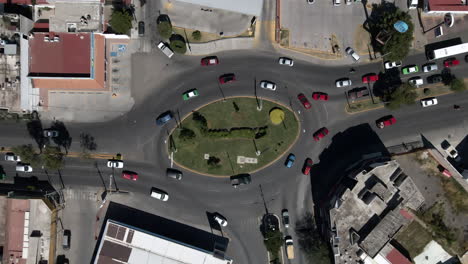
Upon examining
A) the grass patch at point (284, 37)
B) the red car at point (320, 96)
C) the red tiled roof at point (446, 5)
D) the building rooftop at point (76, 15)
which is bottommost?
the red car at point (320, 96)

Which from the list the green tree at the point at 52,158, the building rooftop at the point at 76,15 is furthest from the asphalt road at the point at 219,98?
the building rooftop at the point at 76,15

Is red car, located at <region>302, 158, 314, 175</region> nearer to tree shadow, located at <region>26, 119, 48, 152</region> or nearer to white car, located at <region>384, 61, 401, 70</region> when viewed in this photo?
white car, located at <region>384, 61, 401, 70</region>

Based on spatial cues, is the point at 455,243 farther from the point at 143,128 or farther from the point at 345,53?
the point at 143,128

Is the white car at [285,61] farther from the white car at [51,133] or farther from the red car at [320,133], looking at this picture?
the white car at [51,133]

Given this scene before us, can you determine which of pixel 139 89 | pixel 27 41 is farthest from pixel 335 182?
pixel 27 41

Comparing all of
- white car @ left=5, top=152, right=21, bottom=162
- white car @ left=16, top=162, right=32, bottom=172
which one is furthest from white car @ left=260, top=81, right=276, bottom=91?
white car @ left=5, top=152, right=21, bottom=162

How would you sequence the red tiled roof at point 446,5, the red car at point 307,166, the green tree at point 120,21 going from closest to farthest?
1. the green tree at point 120,21
2. the red tiled roof at point 446,5
3. the red car at point 307,166

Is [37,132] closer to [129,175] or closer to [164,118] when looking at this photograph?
[129,175]
